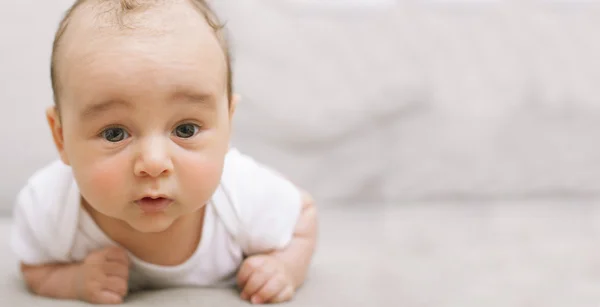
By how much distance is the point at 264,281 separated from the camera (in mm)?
1156

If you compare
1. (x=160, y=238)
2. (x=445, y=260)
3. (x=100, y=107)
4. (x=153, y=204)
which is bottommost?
(x=445, y=260)

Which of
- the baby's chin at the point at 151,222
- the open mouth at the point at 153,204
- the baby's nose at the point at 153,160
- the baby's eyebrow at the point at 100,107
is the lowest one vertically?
the baby's chin at the point at 151,222

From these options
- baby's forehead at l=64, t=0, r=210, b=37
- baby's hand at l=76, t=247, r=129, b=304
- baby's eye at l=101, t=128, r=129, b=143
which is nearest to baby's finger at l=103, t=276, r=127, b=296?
baby's hand at l=76, t=247, r=129, b=304

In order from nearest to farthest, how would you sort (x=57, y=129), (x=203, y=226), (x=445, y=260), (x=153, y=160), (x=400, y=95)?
1. (x=153, y=160)
2. (x=57, y=129)
3. (x=203, y=226)
4. (x=445, y=260)
5. (x=400, y=95)

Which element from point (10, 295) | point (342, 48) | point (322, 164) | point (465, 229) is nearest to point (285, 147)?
point (322, 164)

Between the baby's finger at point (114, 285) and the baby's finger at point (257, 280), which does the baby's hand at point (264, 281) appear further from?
the baby's finger at point (114, 285)

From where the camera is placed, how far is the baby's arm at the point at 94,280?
44.1 inches

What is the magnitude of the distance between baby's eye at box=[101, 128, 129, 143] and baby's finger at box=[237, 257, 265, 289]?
0.30 m

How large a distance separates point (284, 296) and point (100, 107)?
389 mm

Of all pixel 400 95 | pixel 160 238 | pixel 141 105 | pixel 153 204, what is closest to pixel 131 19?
pixel 141 105

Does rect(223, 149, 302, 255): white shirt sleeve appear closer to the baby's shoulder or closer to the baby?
the baby

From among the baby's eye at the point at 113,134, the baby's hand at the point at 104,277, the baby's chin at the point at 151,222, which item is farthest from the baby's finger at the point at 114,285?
the baby's eye at the point at 113,134

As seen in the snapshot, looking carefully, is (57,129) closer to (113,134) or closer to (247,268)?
(113,134)

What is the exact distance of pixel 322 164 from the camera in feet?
5.65
